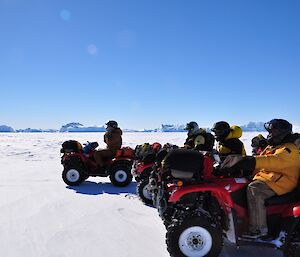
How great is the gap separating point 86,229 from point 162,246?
1.37 meters

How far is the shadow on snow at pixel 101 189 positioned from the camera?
923cm

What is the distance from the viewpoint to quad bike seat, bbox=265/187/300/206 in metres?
4.47

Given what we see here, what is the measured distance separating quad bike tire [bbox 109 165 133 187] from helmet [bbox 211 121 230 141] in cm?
354

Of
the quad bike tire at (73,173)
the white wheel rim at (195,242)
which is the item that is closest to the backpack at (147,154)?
the quad bike tire at (73,173)

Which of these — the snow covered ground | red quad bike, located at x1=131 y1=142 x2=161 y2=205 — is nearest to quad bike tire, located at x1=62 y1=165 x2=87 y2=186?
the snow covered ground

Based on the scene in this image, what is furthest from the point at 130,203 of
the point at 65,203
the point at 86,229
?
the point at 86,229

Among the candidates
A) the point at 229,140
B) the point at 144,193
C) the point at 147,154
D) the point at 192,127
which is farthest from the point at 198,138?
the point at 144,193

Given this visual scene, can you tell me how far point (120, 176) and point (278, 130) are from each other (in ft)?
20.7

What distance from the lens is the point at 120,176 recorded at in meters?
10.2

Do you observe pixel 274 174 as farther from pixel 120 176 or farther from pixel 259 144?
pixel 259 144

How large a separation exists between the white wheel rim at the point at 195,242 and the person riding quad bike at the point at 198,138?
13.6ft

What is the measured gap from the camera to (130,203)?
7.82 meters

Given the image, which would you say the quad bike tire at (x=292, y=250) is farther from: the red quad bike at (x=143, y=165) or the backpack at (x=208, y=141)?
the backpack at (x=208, y=141)

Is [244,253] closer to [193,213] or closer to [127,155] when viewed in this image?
[193,213]
